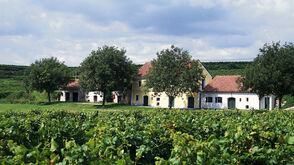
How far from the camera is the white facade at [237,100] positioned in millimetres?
42344

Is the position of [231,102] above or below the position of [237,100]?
below

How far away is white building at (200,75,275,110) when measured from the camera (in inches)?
1677

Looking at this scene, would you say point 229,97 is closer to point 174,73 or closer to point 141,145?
point 174,73

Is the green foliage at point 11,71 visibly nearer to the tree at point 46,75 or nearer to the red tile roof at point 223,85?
the tree at point 46,75

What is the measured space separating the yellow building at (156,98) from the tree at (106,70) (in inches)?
117

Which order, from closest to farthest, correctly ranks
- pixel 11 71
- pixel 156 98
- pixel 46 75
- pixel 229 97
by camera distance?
pixel 229 97
pixel 156 98
pixel 46 75
pixel 11 71

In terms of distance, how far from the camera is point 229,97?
4462cm

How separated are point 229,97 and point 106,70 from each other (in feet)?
65.9

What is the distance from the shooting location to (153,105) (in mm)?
50844

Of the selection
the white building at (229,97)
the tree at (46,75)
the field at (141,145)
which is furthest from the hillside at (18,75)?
the field at (141,145)

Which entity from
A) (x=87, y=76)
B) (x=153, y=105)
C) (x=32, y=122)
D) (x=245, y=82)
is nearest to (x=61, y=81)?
(x=87, y=76)

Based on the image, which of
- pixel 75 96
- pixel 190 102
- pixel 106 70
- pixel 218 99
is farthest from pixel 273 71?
pixel 75 96

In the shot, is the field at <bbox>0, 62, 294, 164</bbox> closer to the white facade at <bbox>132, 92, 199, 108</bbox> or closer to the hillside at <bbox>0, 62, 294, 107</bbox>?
the white facade at <bbox>132, 92, 199, 108</bbox>

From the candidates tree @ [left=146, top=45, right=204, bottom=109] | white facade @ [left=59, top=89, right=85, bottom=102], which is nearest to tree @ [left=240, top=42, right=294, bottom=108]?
tree @ [left=146, top=45, right=204, bottom=109]
